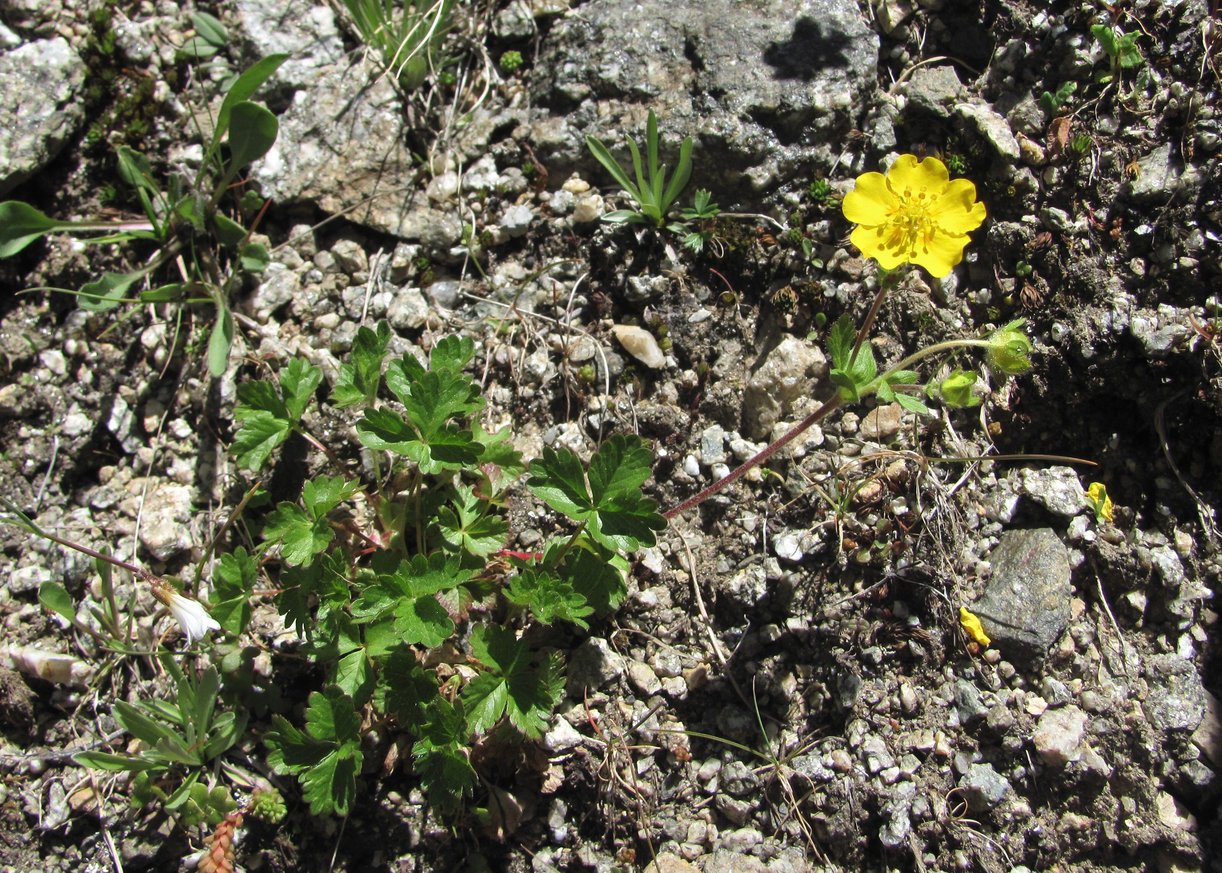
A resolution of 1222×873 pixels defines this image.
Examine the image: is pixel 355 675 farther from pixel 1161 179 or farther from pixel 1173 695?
pixel 1161 179

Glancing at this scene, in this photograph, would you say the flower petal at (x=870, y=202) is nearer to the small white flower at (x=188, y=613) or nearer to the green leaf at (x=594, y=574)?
the green leaf at (x=594, y=574)

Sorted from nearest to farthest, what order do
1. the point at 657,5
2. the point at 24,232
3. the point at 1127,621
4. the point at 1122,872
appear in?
1. the point at 1122,872
2. the point at 1127,621
3. the point at 24,232
4. the point at 657,5

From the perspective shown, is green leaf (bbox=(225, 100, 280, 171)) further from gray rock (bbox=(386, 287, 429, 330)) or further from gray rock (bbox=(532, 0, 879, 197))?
gray rock (bbox=(532, 0, 879, 197))

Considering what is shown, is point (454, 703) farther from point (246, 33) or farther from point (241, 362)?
point (246, 33)

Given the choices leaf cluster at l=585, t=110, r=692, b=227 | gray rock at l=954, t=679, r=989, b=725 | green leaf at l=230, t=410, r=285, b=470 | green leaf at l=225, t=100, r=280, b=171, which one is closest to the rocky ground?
gray rock at l=954, t=679, r=989, b=725

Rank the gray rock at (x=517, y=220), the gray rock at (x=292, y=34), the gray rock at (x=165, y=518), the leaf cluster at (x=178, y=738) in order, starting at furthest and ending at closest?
the gray rock at (x=292, y=34), the gray rock at (x=517, y=220), the gray rock at (x=165, y=518), the leaf cluster at (x=178, y=738)

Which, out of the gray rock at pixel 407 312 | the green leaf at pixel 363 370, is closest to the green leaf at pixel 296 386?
the green leaf at pixel 363 370

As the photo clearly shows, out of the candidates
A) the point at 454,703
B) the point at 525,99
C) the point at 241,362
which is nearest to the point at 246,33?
the point at 525,99
